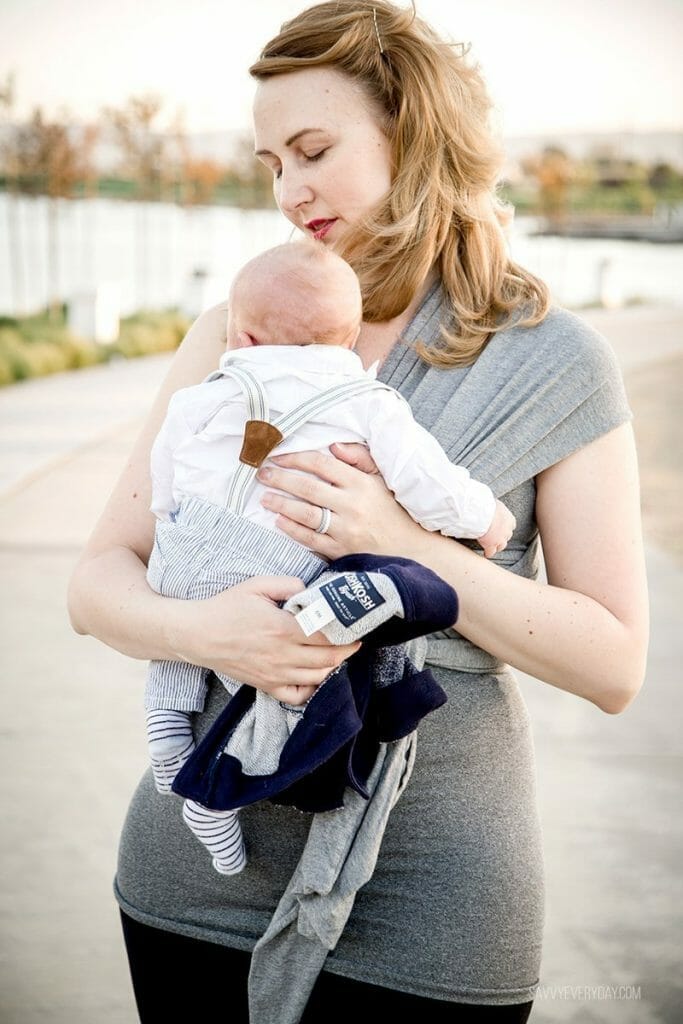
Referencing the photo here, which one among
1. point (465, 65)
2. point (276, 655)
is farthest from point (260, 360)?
point (465, 65)

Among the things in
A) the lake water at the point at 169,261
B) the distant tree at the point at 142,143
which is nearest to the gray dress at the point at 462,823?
the lake water at the point at 169,261

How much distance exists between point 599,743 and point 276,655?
3132 mm

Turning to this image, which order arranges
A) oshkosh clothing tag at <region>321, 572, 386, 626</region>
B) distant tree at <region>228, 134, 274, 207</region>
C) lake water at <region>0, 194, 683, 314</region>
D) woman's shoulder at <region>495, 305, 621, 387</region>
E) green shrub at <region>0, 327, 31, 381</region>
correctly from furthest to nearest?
distant tree at <region>228, 134, 274, 207</region>
lake water at <region>0, 194, 683, 314</region>
green shrub at <region>0, 327, 31, 381</region>
woman's shoulder at <region>495, 305, 621, 387</region>
oshkosh clothing tag at <region>321, 572, 386, 626</region>

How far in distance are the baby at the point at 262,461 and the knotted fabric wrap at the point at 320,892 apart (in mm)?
121

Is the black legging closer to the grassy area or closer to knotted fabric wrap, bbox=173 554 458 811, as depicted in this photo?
knotted fabric wrap, bbox=173 554 458 811

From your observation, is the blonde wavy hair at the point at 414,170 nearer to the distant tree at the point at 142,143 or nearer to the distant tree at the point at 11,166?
the distant tree at the point at 11,166

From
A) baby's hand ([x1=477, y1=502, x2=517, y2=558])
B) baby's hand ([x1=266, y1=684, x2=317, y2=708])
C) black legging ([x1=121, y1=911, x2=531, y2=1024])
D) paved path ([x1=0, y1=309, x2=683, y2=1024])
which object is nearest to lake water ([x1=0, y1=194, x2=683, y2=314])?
paved path ([x1=0, y1=309, x2=683, y2=1024])

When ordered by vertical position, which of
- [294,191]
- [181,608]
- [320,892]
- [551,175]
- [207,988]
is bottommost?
[551,175]

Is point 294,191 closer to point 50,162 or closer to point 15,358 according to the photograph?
point 15,358

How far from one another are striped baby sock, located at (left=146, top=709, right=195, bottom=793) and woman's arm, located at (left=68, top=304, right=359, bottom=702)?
104mm

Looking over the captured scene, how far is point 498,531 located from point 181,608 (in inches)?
18.8

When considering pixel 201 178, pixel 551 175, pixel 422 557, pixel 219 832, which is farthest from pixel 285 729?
pixel 551 175

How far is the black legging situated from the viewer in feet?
5.14

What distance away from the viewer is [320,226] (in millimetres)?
1806
